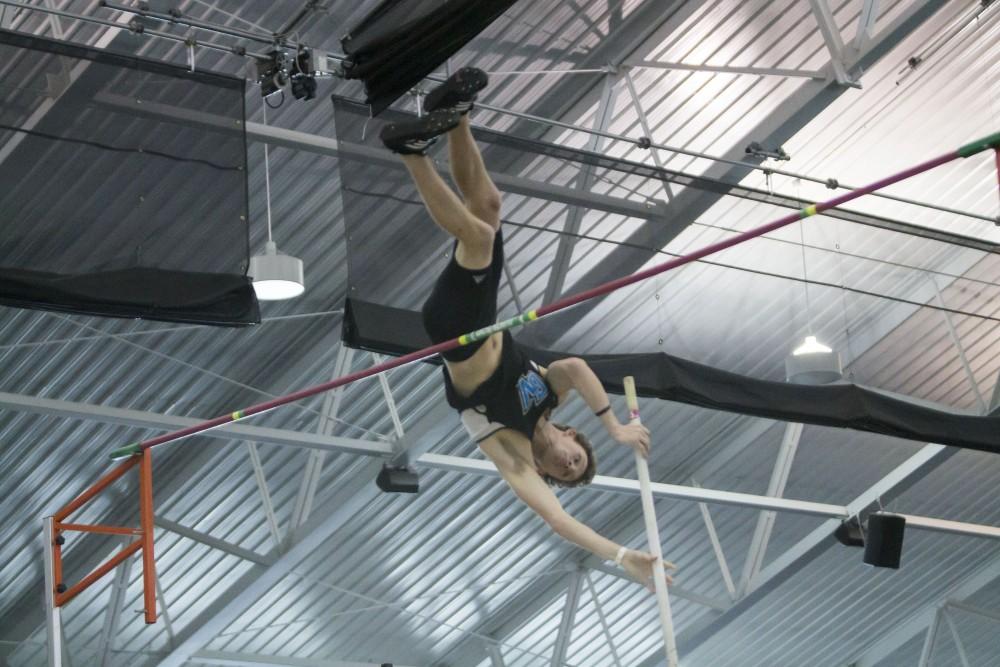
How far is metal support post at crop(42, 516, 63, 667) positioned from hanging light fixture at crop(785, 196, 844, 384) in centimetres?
499

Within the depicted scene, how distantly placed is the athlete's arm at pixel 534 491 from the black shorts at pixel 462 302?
0.37 metres

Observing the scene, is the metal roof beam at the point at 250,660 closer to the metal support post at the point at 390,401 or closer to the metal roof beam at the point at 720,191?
the metal support post at the point at 390,401

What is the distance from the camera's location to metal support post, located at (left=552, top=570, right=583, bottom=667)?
46.3 ft

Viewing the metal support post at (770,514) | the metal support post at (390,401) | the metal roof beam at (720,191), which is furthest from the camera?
the metal support post at (770,514)

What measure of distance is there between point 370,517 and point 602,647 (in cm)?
361

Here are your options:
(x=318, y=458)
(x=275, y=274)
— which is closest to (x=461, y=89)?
(x=275, y=274)

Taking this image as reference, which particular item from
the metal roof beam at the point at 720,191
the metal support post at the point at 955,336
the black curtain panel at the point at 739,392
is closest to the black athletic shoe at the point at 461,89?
the black curtain panel at the point at 739,392

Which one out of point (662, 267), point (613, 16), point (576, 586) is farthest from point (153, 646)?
point (662, 267)

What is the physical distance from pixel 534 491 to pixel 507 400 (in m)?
0.36

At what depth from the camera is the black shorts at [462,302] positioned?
5.87 meters

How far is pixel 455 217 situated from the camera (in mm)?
5543

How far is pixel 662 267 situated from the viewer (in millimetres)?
6047

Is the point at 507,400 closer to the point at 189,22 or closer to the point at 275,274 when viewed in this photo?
the point at 275,274

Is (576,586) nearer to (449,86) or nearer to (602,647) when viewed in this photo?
(602,647)
